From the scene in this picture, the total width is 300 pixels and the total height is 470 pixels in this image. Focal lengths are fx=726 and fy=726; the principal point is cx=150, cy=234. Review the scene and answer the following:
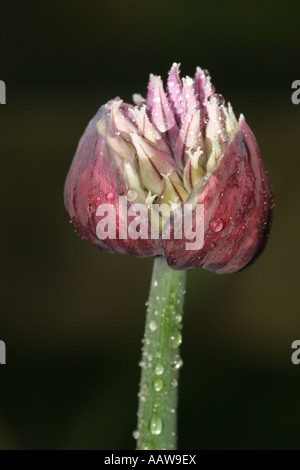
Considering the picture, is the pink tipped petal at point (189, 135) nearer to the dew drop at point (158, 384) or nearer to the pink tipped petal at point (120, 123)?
the pink tipped petal at point (120, 123)

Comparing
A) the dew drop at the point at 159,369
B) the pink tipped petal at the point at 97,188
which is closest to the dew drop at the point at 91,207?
the pink tipped petal at the point at 97,188

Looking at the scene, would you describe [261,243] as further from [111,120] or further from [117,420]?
[117,420]

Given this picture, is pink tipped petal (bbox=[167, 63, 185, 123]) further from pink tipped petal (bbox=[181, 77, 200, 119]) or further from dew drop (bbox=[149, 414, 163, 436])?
dew drop (bbox=[149, 414, 163, 436])

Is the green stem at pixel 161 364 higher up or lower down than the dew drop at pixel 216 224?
lower down

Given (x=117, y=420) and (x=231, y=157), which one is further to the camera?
(x=117, y=420)

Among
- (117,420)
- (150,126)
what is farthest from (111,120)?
(117,420)

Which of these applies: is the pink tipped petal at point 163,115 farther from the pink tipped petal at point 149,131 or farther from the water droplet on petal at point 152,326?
the water droplet on petal at point 152,326

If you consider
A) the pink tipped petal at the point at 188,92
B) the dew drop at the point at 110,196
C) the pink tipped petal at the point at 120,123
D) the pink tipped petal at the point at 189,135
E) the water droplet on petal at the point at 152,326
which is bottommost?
the water droplet on petal at the point at 152,326

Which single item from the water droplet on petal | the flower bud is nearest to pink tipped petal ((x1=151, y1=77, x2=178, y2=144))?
the flower bud
